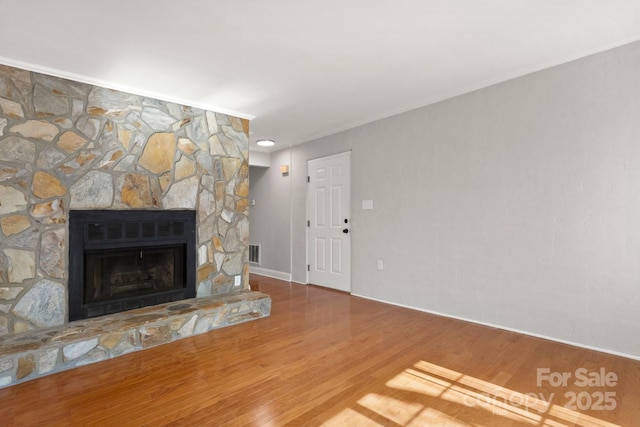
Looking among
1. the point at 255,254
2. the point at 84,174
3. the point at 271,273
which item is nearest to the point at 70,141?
the point at 84,174

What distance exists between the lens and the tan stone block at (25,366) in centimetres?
221

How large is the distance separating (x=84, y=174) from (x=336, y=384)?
9.32 feet

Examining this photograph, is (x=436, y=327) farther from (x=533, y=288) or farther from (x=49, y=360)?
(x=49, y=360)

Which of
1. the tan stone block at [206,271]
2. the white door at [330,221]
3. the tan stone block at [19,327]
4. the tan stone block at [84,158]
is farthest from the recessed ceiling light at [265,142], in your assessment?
the tan stone block at [19,327]

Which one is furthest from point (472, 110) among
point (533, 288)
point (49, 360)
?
point (49, 360)

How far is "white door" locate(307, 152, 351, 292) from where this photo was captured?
4.80 meters

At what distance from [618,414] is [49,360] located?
12.1 ft

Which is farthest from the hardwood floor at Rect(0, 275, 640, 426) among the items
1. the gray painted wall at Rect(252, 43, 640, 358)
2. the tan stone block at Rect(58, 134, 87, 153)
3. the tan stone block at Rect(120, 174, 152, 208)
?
the tan stone block at Rect(58, 134, 87, 153)

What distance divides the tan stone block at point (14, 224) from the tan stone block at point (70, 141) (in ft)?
2.20

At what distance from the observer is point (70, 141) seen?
291 centimetres

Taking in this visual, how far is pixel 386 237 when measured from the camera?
4238 mm

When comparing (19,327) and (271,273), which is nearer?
(19,327)

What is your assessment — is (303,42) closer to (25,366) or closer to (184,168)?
(184,168)

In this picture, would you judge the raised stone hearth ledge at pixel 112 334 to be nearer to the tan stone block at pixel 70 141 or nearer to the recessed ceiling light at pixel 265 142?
the tan stone block at pixel 70 141
